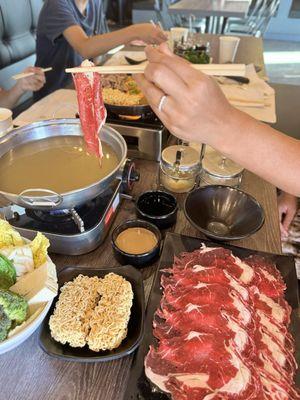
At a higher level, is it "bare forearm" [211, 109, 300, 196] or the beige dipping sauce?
"bare forearm" [211, 109, 300, 196]

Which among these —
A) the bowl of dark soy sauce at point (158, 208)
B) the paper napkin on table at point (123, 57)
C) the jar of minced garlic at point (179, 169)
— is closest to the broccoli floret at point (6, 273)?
the bowl of dark soy sauce at point (158, 208)

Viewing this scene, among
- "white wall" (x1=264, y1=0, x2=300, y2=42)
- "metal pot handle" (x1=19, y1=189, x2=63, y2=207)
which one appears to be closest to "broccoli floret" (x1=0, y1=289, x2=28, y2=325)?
"metal pot handle" (x1=19, y1=189, x2=63, y2=207)

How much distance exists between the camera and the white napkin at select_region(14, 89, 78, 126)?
70.5 inches

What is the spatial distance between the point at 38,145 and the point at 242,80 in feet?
→ 5.11

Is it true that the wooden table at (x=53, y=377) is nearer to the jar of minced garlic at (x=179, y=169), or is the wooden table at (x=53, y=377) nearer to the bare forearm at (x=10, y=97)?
the jar of minced garlic at (x=179, y=169)

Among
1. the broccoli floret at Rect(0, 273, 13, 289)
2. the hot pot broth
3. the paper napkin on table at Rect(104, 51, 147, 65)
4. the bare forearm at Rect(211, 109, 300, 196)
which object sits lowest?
the paper napkin on table at Rect(104, 51, 147, 65)

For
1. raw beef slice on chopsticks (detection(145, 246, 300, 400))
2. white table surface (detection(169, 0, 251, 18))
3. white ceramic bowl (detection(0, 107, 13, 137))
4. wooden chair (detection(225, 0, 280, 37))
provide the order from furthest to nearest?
wooden chair (detection(225, 0, 280, 37)), white table surface (detection(169, 0, 251, 18)), white ceramic bowl (detection(0, 107, 13, 137)), raw beef slice on chopsticks (detection(145, 246, 300, 400))

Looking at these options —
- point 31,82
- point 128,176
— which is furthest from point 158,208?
point 31,82

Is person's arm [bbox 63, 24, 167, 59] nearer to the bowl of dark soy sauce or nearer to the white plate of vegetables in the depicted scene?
the bowl of dark soy sauce

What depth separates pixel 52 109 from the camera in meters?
1.89

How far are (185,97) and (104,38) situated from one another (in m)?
1.80

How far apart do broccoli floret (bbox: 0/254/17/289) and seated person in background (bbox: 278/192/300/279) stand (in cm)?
131

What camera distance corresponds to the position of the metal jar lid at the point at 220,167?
129 centimetres

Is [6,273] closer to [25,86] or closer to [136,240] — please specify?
[136,240]
